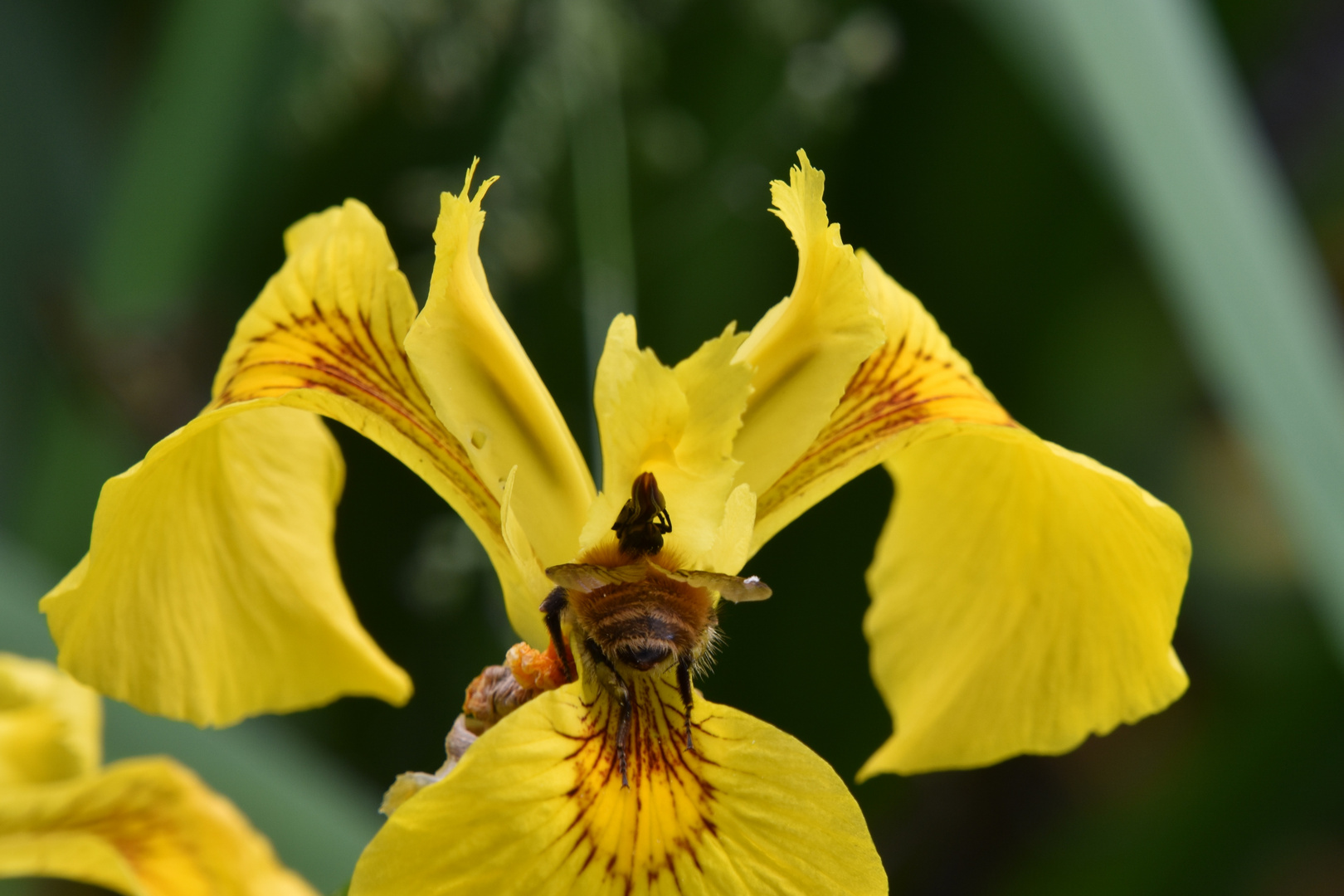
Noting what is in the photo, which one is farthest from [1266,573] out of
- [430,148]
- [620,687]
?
[620,687]

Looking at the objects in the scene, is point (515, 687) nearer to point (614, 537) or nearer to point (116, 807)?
point (614, 537)

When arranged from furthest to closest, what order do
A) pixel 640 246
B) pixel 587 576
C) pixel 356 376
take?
pixel 640 246, pixel 356 376, pixel 587 576

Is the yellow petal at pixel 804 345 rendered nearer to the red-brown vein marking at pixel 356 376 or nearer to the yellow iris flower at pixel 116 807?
the red-brown vein marking at pixel 356 376

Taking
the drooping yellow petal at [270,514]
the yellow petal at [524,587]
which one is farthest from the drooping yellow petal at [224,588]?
the yellow petal at [524,587]

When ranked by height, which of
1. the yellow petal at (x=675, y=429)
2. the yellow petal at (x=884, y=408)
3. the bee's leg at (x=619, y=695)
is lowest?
the bee's leg at (x=619, y=695)

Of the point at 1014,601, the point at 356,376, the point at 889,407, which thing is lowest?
the point at 1014,601

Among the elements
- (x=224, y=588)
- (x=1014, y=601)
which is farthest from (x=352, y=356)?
(x=1014, y=601)
